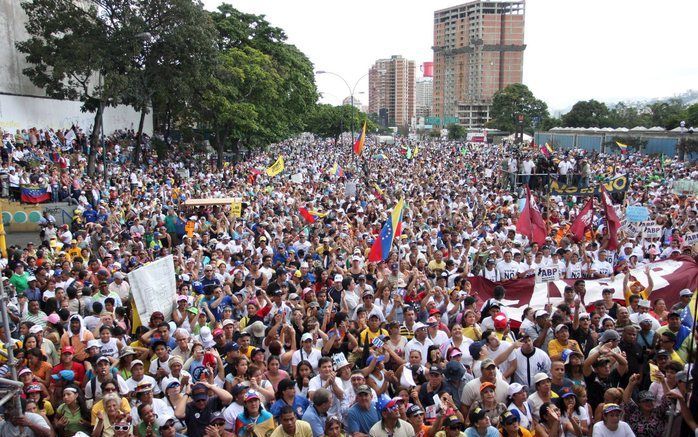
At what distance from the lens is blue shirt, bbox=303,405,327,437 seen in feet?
18.0

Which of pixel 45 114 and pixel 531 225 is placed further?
pixel 45 114

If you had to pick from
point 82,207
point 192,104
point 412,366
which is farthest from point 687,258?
point 192,104

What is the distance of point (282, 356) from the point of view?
→ 6895 millimetres

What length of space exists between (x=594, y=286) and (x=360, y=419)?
17.7 feet

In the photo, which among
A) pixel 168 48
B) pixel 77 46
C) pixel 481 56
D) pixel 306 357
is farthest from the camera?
pixel 481 56

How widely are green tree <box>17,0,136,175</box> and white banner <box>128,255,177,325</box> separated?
787 inches

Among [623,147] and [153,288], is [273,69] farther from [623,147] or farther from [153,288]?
[153,288]

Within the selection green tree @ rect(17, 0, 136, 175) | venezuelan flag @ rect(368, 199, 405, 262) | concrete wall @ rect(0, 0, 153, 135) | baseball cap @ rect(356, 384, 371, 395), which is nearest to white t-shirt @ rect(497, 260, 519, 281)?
venezuelan flag @ rect(368, 199, 405, 262)

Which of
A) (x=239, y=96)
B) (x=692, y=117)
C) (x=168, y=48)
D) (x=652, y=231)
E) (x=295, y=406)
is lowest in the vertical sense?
(x=295, y=406)

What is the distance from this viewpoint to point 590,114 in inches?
3342

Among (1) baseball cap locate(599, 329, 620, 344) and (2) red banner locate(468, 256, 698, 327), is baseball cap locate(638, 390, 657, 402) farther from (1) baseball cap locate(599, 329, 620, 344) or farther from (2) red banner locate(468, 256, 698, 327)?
(2) red banner locate(468, 256, 698, 327)

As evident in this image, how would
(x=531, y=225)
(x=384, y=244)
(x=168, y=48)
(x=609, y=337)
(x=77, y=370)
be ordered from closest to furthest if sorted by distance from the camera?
(x=609, y=337) < (x=77, y=370) < (x=384, y=244) < (x=531, y=225) < (x=168, y=48)

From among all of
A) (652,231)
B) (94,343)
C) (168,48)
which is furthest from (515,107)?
(94,343)

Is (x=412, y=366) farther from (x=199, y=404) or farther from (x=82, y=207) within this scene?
(x=82, y=207)
